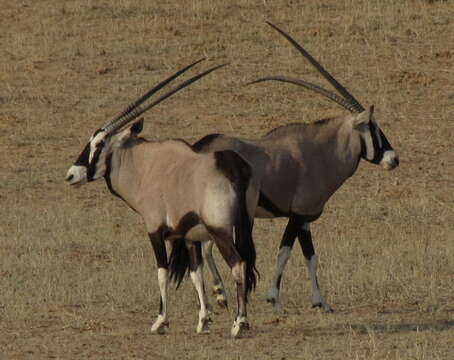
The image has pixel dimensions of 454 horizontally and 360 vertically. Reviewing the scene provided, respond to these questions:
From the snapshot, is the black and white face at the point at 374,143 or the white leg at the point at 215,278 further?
the black and white face at the point at 374,143

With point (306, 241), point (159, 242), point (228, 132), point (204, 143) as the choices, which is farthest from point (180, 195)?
point (228, 132)

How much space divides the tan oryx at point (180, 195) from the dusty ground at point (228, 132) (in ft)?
1.64

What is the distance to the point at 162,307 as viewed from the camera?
10.8m

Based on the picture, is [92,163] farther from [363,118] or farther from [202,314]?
[363,118]

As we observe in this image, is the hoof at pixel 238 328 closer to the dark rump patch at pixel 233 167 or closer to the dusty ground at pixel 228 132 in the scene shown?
the dusty ground at pixel 228 132

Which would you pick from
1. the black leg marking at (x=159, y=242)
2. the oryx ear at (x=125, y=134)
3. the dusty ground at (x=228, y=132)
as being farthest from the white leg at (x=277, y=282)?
the oryx ear at (x=125, y=134)

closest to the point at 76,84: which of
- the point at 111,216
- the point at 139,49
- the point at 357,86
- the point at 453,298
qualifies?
the point at 139,49

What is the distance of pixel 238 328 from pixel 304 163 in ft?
6.99

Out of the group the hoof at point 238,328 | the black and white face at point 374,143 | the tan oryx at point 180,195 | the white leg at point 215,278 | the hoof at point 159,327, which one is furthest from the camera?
the black and white face at point 374,143

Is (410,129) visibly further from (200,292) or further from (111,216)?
(200,292)

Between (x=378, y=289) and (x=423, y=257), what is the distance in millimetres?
1363

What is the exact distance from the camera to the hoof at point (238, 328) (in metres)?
10.5

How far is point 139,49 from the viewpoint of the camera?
73.8 ft

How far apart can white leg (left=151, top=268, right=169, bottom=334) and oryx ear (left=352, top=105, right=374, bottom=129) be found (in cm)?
248
